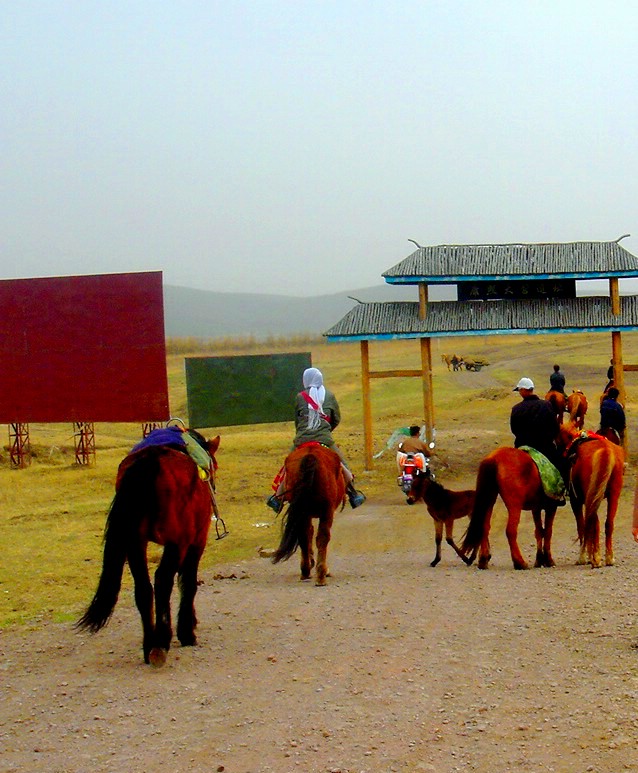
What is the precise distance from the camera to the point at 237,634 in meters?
9.24

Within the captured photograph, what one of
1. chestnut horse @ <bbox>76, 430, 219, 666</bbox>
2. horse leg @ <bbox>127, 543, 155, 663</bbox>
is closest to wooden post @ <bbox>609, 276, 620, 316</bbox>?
chestnut horse @ <bbox>76, 430, 219, 666</bbox>

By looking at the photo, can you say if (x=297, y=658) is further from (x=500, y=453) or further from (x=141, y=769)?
(x=500, y=453)

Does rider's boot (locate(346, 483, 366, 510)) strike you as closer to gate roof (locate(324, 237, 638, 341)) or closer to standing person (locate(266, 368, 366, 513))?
standing person (locate(266, 368, 366, 513))

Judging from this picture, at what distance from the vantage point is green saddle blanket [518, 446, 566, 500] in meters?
12.5

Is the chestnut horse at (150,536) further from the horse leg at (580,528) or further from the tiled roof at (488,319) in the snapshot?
the tiled roof at (488,319)

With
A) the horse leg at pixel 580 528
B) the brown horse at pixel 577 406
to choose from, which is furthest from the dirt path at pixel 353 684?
the brown horse at pixel 577 406

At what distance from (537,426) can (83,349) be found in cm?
1503

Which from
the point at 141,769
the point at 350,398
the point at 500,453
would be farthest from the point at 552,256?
the point at 350,398

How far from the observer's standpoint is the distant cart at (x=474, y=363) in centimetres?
5595

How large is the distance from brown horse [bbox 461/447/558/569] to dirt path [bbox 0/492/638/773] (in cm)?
82

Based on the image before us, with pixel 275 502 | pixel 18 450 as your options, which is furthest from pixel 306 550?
pixel 18 450

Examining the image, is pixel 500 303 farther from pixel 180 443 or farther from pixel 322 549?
pixel 180 443

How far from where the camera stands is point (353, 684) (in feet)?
→ 24.3

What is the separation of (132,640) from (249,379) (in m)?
17.6
